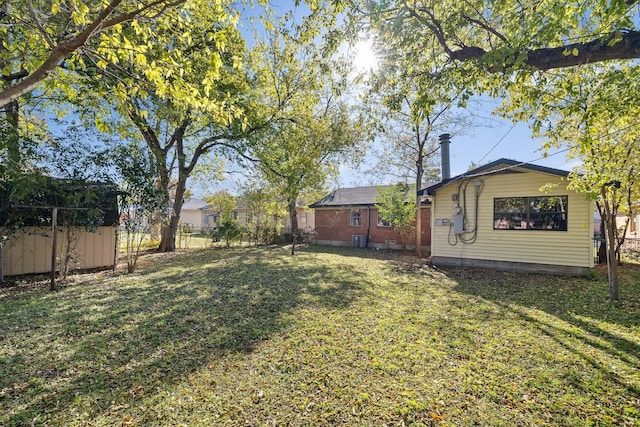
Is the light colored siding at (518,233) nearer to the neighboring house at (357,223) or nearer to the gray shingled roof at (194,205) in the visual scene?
the neighboring house at (357,223)

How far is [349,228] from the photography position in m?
17.3

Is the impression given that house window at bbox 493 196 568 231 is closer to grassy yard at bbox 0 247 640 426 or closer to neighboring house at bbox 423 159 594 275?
neighboring house at bbox 423 159 594 275

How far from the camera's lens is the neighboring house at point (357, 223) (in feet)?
50.4

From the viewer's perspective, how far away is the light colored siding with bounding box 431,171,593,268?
26.9 ft

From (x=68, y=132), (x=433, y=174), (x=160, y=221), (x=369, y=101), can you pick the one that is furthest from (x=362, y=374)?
(x=433, y=174)

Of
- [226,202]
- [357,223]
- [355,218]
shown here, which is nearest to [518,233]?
[357,223]

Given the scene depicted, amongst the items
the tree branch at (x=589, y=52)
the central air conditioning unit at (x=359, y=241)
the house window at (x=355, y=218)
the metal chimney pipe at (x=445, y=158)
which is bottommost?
the central air conditioning unit at (x=359, y=241)

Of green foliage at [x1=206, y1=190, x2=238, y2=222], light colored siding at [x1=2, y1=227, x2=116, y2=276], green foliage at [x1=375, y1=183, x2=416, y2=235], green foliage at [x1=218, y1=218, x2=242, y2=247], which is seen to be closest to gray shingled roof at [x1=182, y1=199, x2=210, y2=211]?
green foliage at [x1=206, y1=190, x2=238, y2=222]

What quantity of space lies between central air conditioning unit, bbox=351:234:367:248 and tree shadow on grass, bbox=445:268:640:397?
733 cm

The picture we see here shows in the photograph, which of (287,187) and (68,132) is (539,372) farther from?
(287,187)

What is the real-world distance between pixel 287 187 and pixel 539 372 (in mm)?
11993

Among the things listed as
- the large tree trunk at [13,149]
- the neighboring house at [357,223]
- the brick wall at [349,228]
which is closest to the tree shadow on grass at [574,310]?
the brick wall at [349,228]

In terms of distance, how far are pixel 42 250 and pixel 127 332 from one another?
5538 millimetres

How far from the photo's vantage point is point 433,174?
16.7 m
